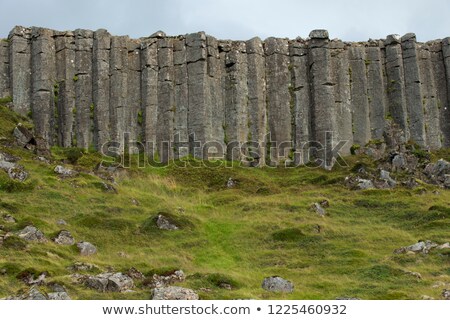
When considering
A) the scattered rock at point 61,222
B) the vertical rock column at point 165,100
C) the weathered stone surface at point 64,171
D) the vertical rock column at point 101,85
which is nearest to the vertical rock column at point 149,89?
the vertical rock column at point 165,100

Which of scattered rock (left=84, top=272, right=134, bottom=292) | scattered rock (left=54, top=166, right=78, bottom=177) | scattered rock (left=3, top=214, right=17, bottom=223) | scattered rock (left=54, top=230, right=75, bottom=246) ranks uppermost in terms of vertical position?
scattered rock (left=54, top=166, right=78, bottom=177)

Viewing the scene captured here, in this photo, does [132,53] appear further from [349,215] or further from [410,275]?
[410,275]

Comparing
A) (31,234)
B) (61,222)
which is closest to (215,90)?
(61,222)

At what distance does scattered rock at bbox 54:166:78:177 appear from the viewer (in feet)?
238

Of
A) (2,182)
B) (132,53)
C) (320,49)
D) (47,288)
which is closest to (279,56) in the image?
(320,49)

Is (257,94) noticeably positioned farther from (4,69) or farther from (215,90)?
(4,69)

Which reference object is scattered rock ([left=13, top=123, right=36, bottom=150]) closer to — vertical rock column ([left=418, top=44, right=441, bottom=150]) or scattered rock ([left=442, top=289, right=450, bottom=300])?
vertical rock column ([left=418, top=44, right=441, bottom=150])

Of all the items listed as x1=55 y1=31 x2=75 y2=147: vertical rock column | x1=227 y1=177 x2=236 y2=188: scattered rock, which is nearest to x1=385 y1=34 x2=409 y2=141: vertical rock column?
x1=227 y1=177 x2=236 y2=188: scattered rock

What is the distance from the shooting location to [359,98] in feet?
306

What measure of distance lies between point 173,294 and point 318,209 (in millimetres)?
26695

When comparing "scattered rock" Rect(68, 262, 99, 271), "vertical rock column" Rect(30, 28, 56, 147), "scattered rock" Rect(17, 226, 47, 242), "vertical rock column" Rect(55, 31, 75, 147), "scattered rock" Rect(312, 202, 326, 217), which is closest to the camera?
"scattered rock" Rect(68, 262, 99, 271)

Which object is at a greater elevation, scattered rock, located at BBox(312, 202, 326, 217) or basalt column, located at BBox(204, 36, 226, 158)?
basalt column, located at BBox(204, 36, 226, 158)

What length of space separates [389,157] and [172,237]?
31.0 meters

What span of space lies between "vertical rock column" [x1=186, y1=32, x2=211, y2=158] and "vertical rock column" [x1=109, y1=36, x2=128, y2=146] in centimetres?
680
